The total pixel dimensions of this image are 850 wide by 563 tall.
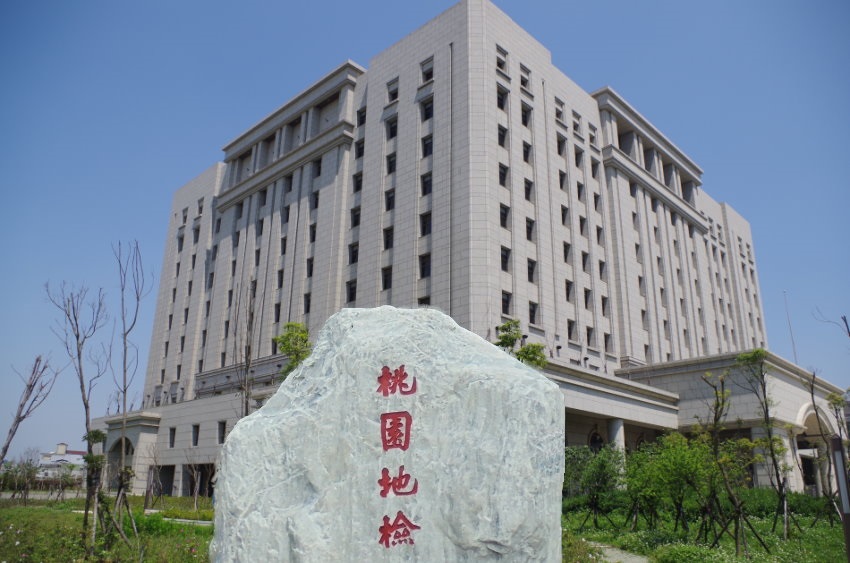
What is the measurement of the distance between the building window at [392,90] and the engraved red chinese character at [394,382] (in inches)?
921

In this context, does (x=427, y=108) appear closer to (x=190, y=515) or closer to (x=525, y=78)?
(x=525, y=78)

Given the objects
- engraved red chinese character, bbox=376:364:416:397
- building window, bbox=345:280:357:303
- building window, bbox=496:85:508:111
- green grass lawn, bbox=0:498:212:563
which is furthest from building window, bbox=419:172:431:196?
engraved red chinese character, bbox=376:364:416:397

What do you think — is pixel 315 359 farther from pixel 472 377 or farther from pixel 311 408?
pixel 472 377

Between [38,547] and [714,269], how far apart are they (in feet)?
123

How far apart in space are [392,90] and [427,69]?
6.47ft

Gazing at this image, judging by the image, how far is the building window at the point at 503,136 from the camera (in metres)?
24.0

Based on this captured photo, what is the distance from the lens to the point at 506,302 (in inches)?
866

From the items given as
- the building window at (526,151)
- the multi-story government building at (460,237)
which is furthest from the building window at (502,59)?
the building window at (526,151)

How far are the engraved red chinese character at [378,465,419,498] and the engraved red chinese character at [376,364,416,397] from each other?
0.55m

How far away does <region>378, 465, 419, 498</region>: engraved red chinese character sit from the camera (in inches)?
173

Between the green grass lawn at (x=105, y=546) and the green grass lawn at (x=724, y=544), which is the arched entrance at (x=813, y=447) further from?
the green grass lawn at (x=105, y=546)

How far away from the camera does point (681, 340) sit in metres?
31.3

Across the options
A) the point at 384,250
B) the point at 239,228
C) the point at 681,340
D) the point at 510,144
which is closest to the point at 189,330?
the point at 239,228

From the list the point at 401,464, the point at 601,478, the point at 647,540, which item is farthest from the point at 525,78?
the point at 401,464
